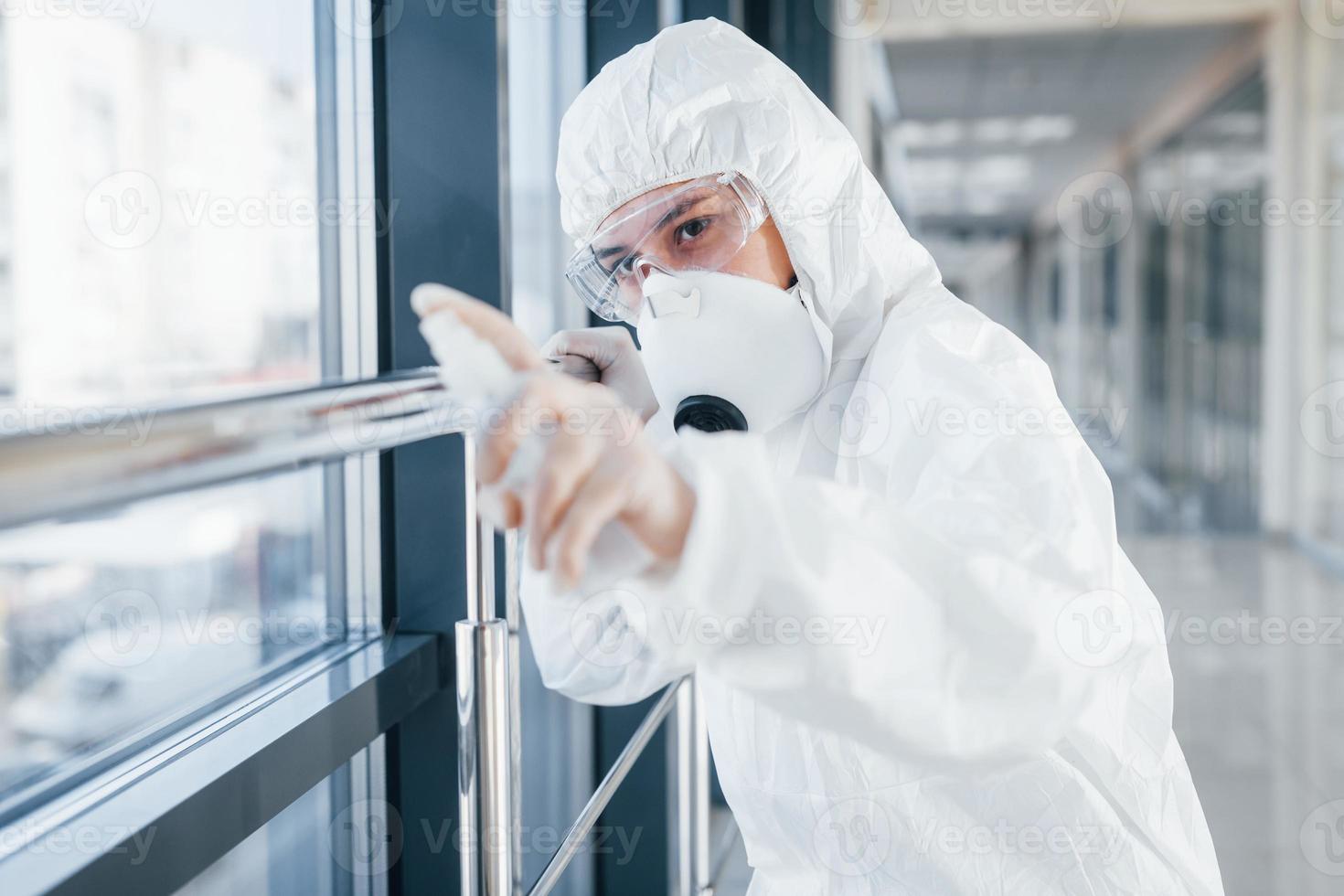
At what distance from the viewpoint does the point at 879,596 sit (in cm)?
55

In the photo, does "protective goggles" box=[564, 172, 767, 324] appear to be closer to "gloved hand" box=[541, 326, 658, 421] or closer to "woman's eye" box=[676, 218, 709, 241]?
"woman's eye" box=[676, 218, 709, 241]

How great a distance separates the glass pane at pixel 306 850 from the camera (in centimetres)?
105

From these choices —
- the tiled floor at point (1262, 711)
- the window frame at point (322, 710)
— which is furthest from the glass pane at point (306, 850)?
the tiled floor at point (1262, 711)

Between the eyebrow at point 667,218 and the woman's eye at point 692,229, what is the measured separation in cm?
1

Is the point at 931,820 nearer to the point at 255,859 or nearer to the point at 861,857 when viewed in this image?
the point at 861,857

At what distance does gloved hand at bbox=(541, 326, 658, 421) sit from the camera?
1.14 meters

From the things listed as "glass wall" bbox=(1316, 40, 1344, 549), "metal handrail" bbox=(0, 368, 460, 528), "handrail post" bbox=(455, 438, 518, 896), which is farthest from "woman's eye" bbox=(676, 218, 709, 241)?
"glass wall" bbox=(1316, 40, 1344, 549)

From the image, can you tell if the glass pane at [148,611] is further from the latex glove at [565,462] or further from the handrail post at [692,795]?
the handrail post at [692,795]

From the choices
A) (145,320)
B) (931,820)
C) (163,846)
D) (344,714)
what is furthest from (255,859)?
(931,820)

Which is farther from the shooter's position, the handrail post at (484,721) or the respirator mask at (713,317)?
the respirator mask at (713,317)

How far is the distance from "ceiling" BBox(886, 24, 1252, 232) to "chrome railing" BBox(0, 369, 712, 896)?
5.79m

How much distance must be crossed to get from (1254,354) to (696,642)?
623cm

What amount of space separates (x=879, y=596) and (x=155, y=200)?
0.74m

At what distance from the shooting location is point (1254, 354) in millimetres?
5766
